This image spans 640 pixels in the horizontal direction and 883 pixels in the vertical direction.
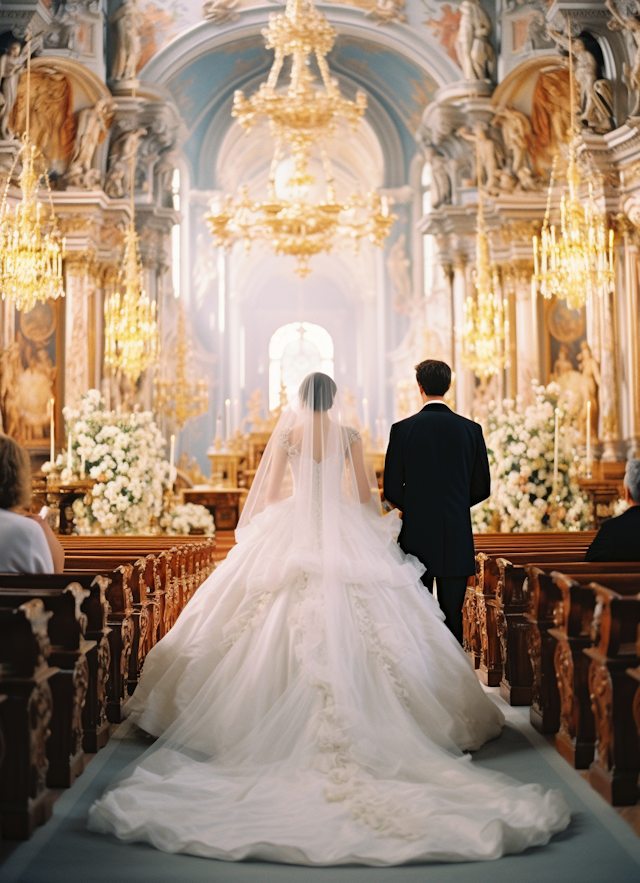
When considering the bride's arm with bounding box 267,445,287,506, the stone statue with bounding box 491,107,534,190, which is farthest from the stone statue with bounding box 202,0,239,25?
the bride's arm with bounding box 267,445,287,506

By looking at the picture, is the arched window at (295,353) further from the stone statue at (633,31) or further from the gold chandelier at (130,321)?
the stone statue at (633,31)

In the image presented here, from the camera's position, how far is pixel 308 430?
4.75 metres

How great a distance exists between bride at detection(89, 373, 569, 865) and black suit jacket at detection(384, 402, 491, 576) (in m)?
0.13

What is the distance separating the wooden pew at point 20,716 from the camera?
3113mm

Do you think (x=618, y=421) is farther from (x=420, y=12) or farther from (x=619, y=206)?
(x=420, y=12)

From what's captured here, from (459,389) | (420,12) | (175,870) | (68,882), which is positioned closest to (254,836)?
(175,870)

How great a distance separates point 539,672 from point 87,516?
745cm

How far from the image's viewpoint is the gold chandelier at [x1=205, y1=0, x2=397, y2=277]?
42.0 feet

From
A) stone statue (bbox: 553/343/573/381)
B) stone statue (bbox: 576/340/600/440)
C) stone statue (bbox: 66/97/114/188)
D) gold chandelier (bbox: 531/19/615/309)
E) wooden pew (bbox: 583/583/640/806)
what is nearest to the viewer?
wooden pew (bbox: 583/583/640/806)

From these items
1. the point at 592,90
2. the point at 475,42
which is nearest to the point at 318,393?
the point at 592,90

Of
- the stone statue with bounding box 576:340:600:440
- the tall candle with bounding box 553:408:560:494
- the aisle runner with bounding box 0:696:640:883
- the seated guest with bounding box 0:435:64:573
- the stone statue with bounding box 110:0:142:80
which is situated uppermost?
the stone statue with bounding box 110:0:142:80

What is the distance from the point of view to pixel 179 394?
60.8 ft

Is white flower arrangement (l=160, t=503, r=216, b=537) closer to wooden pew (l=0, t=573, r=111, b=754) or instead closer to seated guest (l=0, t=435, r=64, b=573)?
wooden pew (l=0, t=573, r=111, b=754)

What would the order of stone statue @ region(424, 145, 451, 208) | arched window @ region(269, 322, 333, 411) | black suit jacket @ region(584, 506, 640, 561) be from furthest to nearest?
arched window @ region(269, 322, 333, 411) → stone statue @ region(424, 145, 451, 208) → black suit jacket @ region(584, 506, 640, 561)
